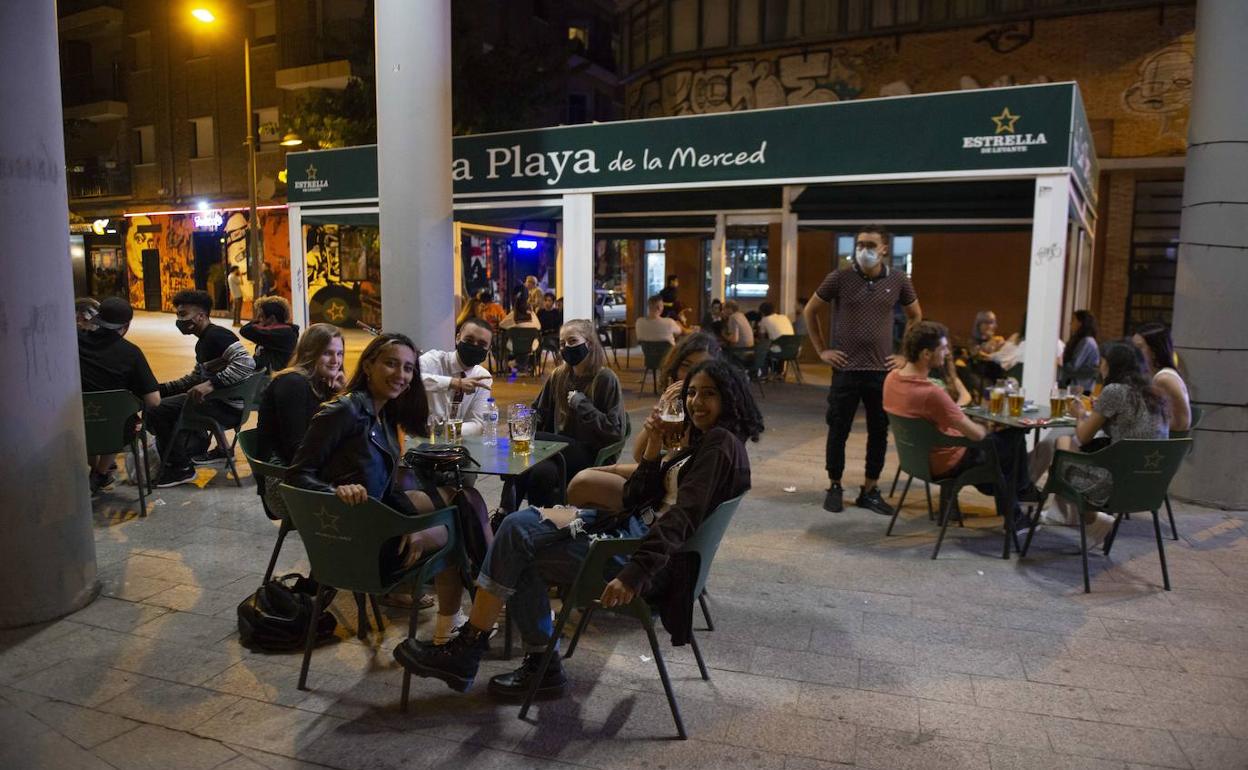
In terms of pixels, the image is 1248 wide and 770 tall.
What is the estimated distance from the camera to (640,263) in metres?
19.0

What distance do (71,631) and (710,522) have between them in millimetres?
3040

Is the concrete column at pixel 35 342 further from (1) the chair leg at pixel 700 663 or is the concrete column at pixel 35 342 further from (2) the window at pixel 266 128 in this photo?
(2) the window at pixel 266 128

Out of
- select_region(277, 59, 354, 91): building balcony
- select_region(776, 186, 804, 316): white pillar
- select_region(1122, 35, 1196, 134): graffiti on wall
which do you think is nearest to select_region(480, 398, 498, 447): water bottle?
select_region(776, 186, 804, 316): white pillar

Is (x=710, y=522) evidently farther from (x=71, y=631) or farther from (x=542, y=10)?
(x=542, y=10)

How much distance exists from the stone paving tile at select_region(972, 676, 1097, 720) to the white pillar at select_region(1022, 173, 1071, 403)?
13.3ft

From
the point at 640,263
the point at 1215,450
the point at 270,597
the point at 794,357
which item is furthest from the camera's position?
the point at 640,263

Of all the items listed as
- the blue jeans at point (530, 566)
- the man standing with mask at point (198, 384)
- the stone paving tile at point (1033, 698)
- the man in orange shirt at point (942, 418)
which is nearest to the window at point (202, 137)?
the man standing with mask at point (198, 384)

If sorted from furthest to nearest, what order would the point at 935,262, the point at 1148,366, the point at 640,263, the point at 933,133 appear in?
the point at 640,263, the point at 935,262, the point at 933,133, the point at 1148,366

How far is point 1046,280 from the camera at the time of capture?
694 cm

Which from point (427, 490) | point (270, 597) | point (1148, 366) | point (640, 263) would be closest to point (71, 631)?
point (270, 597)

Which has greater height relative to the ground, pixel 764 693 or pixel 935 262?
pixel 935 262

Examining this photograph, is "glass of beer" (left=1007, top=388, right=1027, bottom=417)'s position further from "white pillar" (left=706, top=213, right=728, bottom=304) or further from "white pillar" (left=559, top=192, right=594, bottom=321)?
"white pillar" (left=706, top=213, right=728, bottom=304)

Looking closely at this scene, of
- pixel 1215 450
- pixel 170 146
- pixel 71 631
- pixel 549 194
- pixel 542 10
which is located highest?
pixel 542 10

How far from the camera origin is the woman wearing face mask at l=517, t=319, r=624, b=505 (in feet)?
15.9
